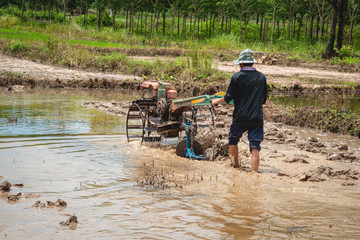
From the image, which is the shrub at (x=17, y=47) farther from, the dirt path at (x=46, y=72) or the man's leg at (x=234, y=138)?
the man's leg at (x=234, y=138)

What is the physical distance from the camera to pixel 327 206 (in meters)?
4.86

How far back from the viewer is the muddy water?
410 centimetres

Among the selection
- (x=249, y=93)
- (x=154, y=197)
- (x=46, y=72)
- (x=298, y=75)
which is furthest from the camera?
(x=298, y=75)

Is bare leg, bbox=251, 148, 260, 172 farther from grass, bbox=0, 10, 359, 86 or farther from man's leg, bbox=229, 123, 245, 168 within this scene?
grass, bbox=0, 10, 359, 86

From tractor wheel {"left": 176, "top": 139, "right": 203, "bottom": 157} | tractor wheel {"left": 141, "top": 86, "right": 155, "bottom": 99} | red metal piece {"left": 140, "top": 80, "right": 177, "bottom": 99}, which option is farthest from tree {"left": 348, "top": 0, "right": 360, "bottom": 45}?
tractor wheel {"left": 176, "top": 139, "right": 203, "bottom": 157}

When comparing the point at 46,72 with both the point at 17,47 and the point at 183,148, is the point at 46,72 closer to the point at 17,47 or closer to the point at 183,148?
the point at 17,47

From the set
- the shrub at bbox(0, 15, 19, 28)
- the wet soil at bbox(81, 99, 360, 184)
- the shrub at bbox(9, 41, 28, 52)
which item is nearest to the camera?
the wet soil at bbox(81, 99, 360, 184)

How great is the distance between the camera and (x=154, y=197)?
5.07 m

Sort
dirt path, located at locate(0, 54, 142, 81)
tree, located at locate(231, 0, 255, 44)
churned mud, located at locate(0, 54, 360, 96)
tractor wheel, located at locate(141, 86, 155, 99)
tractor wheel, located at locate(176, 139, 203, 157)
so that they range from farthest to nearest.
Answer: tree, located at locate(231, 0, 255, 44)
dirt path, located at locate(0, 54, 142, 81)
churned mud, located at locate(0, 54, 360, 96)
tractor wheel, located at locate(141, 86, 155, 99)
tractor wheel, located at locate(176, 139, 203, 157)

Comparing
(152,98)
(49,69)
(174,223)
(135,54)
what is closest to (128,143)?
(152,98)

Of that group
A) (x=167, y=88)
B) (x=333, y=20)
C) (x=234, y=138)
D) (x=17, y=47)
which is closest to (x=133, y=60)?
(x=17, y=47)

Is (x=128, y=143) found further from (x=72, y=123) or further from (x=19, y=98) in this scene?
(x=19, y=98)

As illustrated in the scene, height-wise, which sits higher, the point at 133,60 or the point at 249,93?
the point at 249,93

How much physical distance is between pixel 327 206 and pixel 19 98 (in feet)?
37.6
